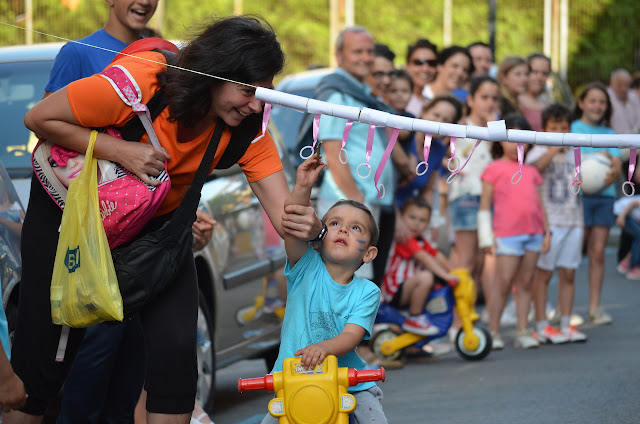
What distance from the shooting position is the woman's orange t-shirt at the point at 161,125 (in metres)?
4.04

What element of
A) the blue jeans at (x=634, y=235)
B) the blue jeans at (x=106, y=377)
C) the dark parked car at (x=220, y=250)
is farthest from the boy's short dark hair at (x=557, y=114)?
the blue jeans at (x=106, y=377)

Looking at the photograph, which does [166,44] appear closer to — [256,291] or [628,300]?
[256,291]

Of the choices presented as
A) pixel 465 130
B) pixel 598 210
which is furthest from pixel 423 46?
pixel 465 130

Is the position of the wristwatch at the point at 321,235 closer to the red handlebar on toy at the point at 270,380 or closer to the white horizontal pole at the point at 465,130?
the white horizontal pole at the point at 465,130

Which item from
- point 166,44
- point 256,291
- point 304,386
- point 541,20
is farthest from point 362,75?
point 541,20

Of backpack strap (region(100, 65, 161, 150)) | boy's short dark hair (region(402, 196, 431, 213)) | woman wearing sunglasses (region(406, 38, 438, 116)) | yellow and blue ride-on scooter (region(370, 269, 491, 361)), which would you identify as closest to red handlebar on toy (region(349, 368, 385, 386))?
backpack strap (region(100, 65, 161, 150))

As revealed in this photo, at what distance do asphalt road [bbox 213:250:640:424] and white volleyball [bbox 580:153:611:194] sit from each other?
1.27m

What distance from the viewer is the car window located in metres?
6.16

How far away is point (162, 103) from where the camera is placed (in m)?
4.20

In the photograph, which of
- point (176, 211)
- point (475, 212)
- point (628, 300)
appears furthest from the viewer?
point (628, 300)

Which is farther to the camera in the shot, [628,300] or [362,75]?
[628,300]

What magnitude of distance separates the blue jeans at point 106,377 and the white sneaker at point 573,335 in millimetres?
4664

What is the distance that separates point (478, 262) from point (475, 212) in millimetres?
717

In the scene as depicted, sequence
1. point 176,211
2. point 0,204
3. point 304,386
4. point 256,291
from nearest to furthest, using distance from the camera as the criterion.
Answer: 1. point 304,386
2. point 176,211
3. point 0,204
4. point 256,291
